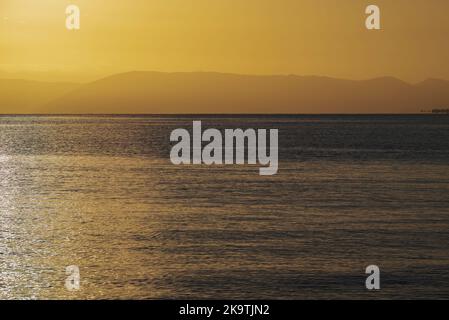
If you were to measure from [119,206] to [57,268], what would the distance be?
636 inches

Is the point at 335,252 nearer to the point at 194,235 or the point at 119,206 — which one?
the point at 194,235

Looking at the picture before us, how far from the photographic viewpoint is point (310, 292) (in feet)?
75.5

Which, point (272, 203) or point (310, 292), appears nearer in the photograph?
point (310, 292)

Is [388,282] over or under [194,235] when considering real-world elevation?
under

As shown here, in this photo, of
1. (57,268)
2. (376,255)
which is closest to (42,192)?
(57,268)

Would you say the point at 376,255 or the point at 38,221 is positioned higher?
the point at 38,221

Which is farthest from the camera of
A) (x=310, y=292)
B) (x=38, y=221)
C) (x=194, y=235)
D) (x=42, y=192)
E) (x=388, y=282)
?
(x=42, y=192)

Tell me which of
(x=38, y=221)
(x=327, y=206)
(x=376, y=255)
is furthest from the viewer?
(x=327, y=206)

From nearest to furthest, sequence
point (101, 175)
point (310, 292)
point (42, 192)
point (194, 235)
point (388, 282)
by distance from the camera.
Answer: point (310, 292)
point (388, 282)
point (194, 235)
point (42, 192)
point (101, 175)

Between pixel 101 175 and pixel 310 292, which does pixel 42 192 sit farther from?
pixel 310 292
